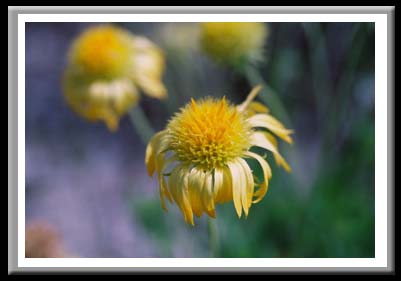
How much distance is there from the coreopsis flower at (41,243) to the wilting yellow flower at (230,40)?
0.97 m

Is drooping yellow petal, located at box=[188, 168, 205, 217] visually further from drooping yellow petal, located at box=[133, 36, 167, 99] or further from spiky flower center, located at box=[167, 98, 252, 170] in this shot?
drooping yellow petal, located at box=[133, 36, 167, 99]

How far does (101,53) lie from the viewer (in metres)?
2.75

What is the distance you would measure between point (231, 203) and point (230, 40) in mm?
842

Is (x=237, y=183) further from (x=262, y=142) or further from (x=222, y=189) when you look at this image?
(x=262, y=142)

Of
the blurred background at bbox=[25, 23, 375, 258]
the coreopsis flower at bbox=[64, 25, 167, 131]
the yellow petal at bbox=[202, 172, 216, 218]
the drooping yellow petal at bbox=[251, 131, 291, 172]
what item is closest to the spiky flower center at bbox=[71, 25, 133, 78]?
the coreopsis flower at bbox=[64, 25, 167, 131]

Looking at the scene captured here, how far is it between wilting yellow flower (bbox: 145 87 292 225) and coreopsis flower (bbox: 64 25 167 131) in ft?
2.49

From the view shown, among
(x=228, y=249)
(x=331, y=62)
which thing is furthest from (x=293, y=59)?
(x=228, y=249)

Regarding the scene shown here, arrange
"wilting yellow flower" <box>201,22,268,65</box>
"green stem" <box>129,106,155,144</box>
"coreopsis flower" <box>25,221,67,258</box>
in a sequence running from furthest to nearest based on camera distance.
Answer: "green stem" <box>129,106,155,144</box> < "wilting yellow flower" <box>201,22,268,65</box> < "coreopsis flower" <box>25,221,67,258</box>

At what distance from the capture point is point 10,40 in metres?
2.37

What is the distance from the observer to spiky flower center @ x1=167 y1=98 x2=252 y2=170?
1.94 m

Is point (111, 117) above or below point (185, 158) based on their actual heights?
above

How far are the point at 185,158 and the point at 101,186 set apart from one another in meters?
2.17

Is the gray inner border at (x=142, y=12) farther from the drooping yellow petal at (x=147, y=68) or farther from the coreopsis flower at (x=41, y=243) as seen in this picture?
the drooping yellow petal at (x=147, y=68)

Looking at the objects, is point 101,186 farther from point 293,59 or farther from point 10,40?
point 10,40
